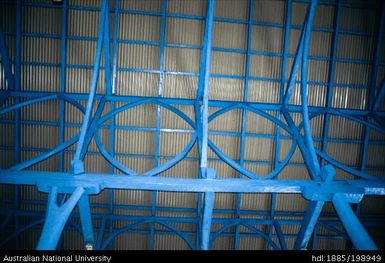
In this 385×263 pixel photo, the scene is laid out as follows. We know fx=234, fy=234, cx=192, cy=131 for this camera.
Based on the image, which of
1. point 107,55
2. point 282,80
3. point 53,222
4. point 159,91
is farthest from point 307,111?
point 107,55

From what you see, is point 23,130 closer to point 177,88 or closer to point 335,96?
point 177,88

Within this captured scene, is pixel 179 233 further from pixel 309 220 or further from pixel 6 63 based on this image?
pixel 6 63

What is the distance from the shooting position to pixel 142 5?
11.6 metres

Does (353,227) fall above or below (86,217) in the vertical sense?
above

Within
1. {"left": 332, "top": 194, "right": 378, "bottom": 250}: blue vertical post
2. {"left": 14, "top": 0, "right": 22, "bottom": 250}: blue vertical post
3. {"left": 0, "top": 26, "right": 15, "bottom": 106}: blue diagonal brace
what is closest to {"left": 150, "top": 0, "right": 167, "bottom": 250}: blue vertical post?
{"left": 14, "top": 0, "right": 22, "bottom": 250}: blue vertical post

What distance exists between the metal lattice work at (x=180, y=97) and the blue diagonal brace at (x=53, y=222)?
543 cm

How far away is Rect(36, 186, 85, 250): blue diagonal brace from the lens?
5.09 m

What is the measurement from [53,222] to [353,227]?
733cm

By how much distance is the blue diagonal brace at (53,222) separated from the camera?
5.09m

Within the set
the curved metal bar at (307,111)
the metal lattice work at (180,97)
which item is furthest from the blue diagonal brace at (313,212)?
the metal lattice work at (180,97)

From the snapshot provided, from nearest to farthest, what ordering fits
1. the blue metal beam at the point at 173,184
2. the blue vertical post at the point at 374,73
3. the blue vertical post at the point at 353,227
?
1. the blue vertical post at the point at 353,227
2. the blue metal beam at the point at 173,184
3. the blue vertical post at the point at 374,73

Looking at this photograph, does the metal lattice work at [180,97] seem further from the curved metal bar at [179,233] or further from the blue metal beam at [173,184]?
the blue metal beam at [173,184]

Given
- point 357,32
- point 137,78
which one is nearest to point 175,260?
point 137,78

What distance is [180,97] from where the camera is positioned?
1220cm
